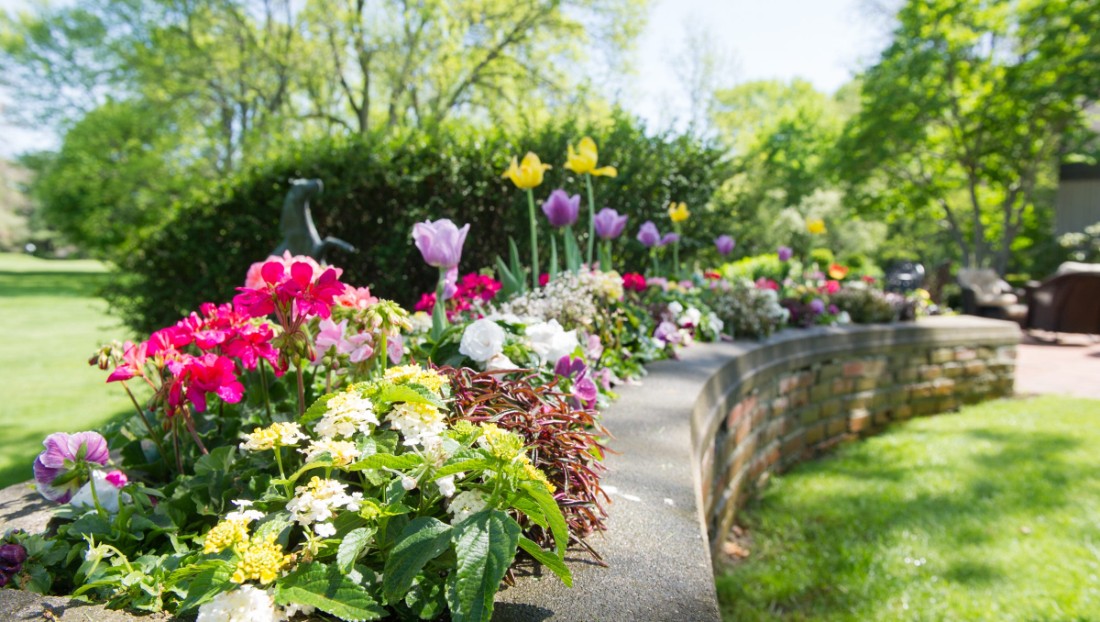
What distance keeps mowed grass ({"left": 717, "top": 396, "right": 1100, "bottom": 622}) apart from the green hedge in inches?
101

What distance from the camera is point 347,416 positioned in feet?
3.88

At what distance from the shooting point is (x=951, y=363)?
5.60m

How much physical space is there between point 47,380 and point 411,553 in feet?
25.2

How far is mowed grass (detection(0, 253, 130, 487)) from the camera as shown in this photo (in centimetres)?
450

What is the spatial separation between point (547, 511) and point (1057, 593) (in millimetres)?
2725

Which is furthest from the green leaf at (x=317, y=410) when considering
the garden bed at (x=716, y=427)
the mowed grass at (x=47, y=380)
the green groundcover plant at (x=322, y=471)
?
the mowed grass at (x=47, y=380)

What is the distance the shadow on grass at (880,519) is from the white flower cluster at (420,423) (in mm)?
1846

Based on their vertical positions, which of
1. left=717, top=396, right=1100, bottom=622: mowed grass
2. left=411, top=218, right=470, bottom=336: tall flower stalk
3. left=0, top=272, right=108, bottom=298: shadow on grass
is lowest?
left=717, top=396, right=1100, bottom=622: mowed grass

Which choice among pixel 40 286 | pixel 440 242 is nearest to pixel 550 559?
pixel 440 242

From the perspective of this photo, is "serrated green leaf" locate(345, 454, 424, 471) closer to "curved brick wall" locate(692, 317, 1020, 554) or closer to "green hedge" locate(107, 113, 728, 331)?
"curved brick wall" locate(692, 317, 1020, 554)

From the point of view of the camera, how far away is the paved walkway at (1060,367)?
6.69 metres

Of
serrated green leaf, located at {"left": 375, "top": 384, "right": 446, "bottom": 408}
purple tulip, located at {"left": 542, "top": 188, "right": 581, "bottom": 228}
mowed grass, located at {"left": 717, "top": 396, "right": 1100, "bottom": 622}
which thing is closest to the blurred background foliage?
mowed grass, located at {"left": 717, "top": 396, "right": 1100, "bottom": 622}

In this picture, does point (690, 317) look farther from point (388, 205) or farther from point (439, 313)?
point (388, 205)

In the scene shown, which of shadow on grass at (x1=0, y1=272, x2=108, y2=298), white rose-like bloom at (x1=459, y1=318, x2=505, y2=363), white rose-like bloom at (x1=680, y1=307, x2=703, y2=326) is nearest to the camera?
white rose-like bloom at (x1=459, y1=318, x2=505, y2=363)
